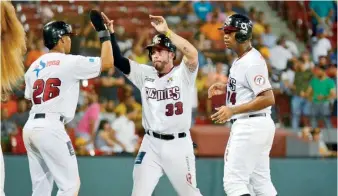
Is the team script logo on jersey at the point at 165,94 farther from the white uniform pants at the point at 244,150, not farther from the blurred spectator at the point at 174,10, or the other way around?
the blurred spectator at the point at 174,10

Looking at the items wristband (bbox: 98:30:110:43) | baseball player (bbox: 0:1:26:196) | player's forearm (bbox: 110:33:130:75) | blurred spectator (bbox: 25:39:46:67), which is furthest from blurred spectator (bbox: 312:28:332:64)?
baseball player (bbox: 0:1:26:196)

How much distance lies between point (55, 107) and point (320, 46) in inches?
312

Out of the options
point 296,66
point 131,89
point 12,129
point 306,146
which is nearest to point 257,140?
point 306,146

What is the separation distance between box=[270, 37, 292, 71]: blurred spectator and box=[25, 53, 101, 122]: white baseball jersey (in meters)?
6.77

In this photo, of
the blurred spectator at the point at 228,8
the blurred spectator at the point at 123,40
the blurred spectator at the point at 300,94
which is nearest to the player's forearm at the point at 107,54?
the blurred spectator at the point at 300,94

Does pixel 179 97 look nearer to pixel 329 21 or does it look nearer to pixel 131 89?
pixel 131 89

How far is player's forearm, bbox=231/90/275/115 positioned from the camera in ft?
21.1

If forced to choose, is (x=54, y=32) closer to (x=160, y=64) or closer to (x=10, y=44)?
(x=10, y=44)

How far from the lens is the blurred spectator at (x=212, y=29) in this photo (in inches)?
546

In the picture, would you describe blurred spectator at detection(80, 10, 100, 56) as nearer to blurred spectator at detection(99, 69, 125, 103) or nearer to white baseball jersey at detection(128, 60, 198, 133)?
blurred spectator at detection(99, 69, 125, 103)

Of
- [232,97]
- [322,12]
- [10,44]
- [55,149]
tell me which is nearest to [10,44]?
[10,44]

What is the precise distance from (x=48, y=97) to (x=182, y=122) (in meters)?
1.30

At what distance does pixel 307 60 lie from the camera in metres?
13.0

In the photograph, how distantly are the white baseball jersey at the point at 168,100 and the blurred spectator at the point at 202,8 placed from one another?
7.24 metres
